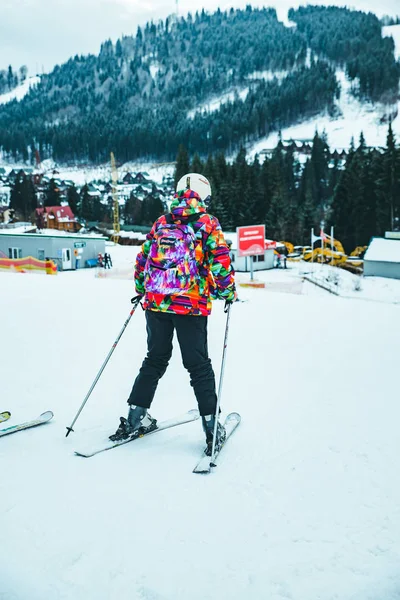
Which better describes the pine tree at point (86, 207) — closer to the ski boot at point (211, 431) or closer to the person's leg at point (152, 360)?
the person's leg at point (152, 360)

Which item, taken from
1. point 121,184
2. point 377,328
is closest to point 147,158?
point 121,184

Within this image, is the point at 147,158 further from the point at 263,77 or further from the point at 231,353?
the point at 231,353

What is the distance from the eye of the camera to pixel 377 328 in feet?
23.4

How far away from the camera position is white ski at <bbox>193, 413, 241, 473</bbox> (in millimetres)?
2490

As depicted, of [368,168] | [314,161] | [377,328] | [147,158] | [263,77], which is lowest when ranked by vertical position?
[377,328]

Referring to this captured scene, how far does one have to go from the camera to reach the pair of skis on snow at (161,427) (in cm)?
257

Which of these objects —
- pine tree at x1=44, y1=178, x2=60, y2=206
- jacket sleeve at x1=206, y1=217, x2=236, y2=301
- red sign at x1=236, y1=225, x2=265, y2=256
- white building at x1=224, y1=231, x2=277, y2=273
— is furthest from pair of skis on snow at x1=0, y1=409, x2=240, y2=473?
pine tree at x1=44, y1=178, x2=60, y2=206

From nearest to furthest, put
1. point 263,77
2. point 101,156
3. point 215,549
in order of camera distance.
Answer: point 215,549
point 101,156
point 263,77

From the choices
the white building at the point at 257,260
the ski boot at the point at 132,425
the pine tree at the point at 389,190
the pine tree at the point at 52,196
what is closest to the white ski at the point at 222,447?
the ski boot at the point at 132,425

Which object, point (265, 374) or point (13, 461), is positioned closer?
point (13, 461)

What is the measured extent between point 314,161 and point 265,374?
9424 cm

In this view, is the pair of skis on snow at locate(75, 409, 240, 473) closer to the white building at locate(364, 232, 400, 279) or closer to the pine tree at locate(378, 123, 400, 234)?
the white building at locate(364, 232, 400, 279)

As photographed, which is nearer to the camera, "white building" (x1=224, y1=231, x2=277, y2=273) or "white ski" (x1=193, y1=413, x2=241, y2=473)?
"white ski" (x1=193, y1=413, x2=241, y2=473)

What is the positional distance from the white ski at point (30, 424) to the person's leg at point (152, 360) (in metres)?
0.71
